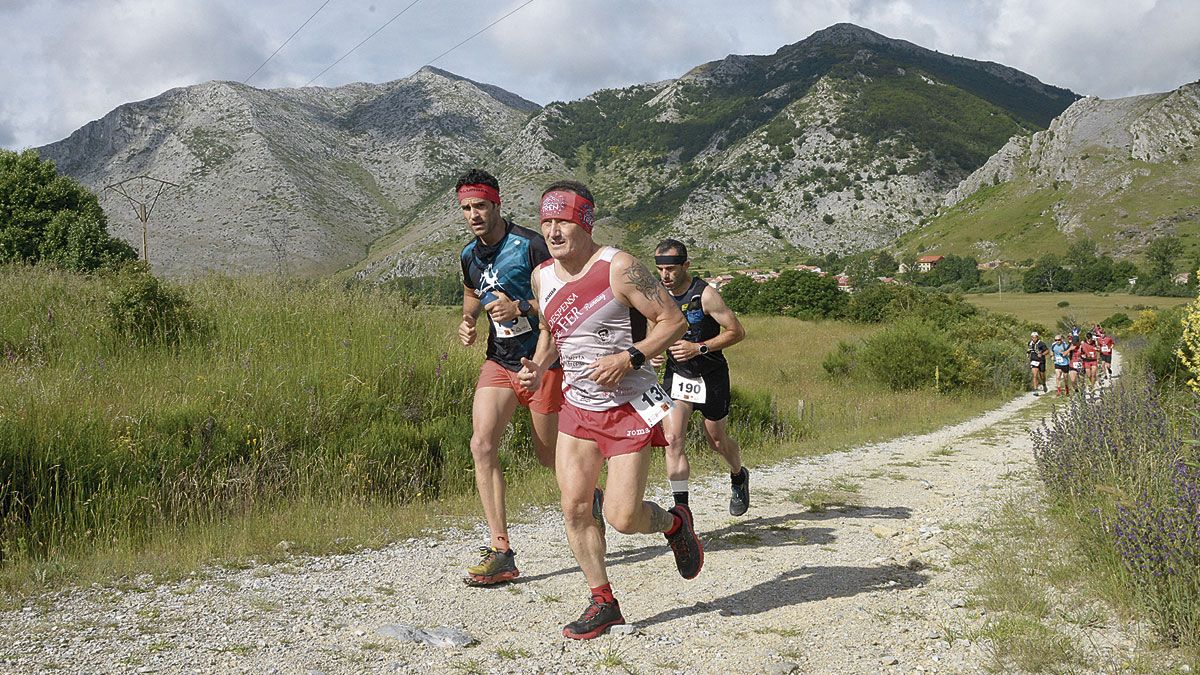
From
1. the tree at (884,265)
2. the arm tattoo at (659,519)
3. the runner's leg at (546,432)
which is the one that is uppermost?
the tree at (884,265)

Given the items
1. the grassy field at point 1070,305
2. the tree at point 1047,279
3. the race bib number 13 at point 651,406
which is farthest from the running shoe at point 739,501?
the tree at point 1047,279

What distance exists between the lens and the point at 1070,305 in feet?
278

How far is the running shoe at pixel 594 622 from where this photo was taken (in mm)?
4294

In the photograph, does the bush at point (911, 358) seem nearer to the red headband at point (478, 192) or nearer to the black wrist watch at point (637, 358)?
the red headband at point (478, 192)

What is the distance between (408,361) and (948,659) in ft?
24.4

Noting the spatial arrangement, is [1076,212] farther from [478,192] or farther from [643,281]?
[643,281]

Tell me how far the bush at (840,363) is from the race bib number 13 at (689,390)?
76.8 ft

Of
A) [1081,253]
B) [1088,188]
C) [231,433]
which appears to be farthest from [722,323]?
[1088,188]

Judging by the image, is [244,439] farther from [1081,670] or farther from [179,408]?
[1081,670]

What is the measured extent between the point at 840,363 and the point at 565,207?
2708cm

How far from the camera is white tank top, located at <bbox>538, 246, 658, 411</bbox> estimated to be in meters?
4.36

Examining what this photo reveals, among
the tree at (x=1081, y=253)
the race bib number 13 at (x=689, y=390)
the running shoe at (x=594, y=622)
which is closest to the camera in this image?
the running shoe at (x=594, y=622)

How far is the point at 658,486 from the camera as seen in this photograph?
8969mm

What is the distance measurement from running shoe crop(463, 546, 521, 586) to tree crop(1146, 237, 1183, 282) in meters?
114
